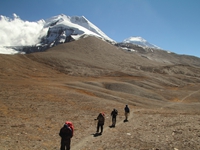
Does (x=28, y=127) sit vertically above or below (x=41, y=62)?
below

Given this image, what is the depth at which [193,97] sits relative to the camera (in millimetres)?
65688

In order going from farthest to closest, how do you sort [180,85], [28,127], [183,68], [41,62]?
[183,68], [41,62], [180,85], [28,127]

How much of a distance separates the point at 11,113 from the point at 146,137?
47.4 ft

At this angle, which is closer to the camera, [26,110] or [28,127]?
[28,127]

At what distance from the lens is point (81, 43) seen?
563ft

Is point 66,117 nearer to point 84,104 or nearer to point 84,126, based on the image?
point 84,126

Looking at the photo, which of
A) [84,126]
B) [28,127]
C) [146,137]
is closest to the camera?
[146,137]

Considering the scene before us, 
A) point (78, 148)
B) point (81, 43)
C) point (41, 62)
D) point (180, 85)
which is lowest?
point (78, 148)

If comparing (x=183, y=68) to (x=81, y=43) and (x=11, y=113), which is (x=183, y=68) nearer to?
(x=81, y=43)

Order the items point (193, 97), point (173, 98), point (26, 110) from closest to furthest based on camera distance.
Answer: point (26, 110), point (173, 98), point (193, 97)

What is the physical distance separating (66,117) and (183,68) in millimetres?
131692

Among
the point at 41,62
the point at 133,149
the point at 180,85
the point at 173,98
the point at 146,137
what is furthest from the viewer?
the point at 41,62

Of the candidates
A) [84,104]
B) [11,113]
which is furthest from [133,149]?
[84,104]

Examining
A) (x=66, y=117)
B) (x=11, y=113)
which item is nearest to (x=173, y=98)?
(x=66, y=117)
